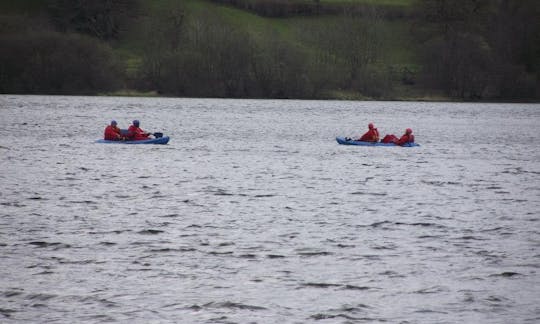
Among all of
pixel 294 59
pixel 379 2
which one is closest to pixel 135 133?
pixel 294 59

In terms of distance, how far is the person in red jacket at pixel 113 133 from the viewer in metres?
46.0

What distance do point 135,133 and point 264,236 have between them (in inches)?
995

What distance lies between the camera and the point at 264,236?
22.1 meters

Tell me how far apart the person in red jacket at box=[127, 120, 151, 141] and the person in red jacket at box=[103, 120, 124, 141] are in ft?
1.83

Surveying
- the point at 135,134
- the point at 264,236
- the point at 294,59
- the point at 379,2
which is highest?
the point at 379,2

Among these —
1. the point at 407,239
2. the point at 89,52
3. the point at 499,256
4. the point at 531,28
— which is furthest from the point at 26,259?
the point at 531,28

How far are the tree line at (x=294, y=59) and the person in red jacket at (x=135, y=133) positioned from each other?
57.6 meters

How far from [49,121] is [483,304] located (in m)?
57.9

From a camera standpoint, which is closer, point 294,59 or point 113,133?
point 113,133

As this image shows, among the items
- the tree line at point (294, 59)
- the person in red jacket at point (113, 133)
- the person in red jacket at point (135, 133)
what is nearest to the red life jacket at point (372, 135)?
the person in red jacket at point (135, 133)

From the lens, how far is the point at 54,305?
15695 mm

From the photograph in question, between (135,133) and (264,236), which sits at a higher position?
(135,133)

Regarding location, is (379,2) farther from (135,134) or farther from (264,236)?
(264,236)

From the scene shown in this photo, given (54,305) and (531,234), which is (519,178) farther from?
(54,305)
